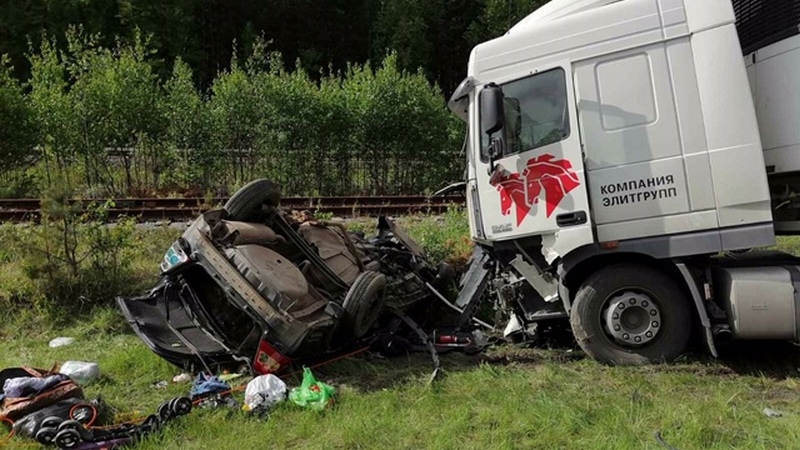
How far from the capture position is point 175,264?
191 inches

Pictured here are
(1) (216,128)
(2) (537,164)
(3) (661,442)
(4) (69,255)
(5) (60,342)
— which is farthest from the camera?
(1) (216,128)

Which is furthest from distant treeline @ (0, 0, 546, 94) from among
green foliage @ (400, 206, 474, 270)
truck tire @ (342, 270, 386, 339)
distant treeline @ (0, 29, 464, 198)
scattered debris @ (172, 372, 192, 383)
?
truck tire @ (342, 270, 386, 339)

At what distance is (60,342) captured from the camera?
5.75 metres

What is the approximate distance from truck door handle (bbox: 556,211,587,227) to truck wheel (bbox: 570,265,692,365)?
502 mm

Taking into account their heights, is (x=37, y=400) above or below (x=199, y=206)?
below

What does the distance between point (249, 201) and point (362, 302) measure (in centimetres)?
147

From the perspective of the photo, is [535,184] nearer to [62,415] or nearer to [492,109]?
[492,109]

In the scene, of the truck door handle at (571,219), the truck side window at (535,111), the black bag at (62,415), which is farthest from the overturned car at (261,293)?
the truck side window at (535,111)

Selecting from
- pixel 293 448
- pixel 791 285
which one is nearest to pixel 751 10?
pixel 791 285

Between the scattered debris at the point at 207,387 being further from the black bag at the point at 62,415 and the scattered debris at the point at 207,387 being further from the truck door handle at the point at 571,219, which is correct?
the truck door handle at the point at 571,219

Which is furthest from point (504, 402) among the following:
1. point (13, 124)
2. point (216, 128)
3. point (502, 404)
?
point (13, 124)

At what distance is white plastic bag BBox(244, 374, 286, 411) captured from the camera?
412 cm

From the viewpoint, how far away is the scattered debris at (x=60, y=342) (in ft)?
18.7

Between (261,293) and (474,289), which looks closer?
(261,293)
